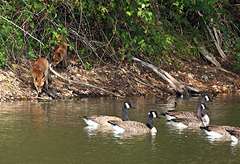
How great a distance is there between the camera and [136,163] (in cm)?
886

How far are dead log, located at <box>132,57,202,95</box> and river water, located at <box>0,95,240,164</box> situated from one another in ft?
16.5

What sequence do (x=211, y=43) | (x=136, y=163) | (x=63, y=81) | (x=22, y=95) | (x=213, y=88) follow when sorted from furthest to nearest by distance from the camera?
(x=211, y=43) < (x=213, y=88) < (x=63, y=81) < (x=22, y=95) < (x=136, y=163)

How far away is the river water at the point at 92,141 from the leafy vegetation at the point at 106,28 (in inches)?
114

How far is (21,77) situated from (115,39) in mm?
5066

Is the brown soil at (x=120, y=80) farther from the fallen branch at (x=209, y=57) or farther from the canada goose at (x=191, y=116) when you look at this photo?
the canada goose at (x=191, y=116)

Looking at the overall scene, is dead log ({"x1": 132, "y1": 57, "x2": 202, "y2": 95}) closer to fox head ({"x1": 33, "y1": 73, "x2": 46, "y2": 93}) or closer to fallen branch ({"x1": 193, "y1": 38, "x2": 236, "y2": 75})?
fallen branch ({"x1": 193, "y1": 38, "x2": 236, "y2": 75})

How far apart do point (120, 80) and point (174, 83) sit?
243 centimetres

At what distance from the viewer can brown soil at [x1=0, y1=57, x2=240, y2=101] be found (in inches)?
774

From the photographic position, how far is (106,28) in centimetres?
2333

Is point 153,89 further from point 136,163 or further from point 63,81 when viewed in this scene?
point 136,163

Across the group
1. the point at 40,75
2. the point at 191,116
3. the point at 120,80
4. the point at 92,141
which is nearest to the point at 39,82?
Answer: the point at 40,75

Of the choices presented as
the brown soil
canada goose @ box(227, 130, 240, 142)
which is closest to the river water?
canada goose @ box(227, 130, 240, 142)

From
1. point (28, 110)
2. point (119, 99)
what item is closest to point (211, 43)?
point (119, 99)

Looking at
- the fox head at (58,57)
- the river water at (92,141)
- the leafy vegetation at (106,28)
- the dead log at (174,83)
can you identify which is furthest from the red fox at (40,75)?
the dead log at (174,83)
